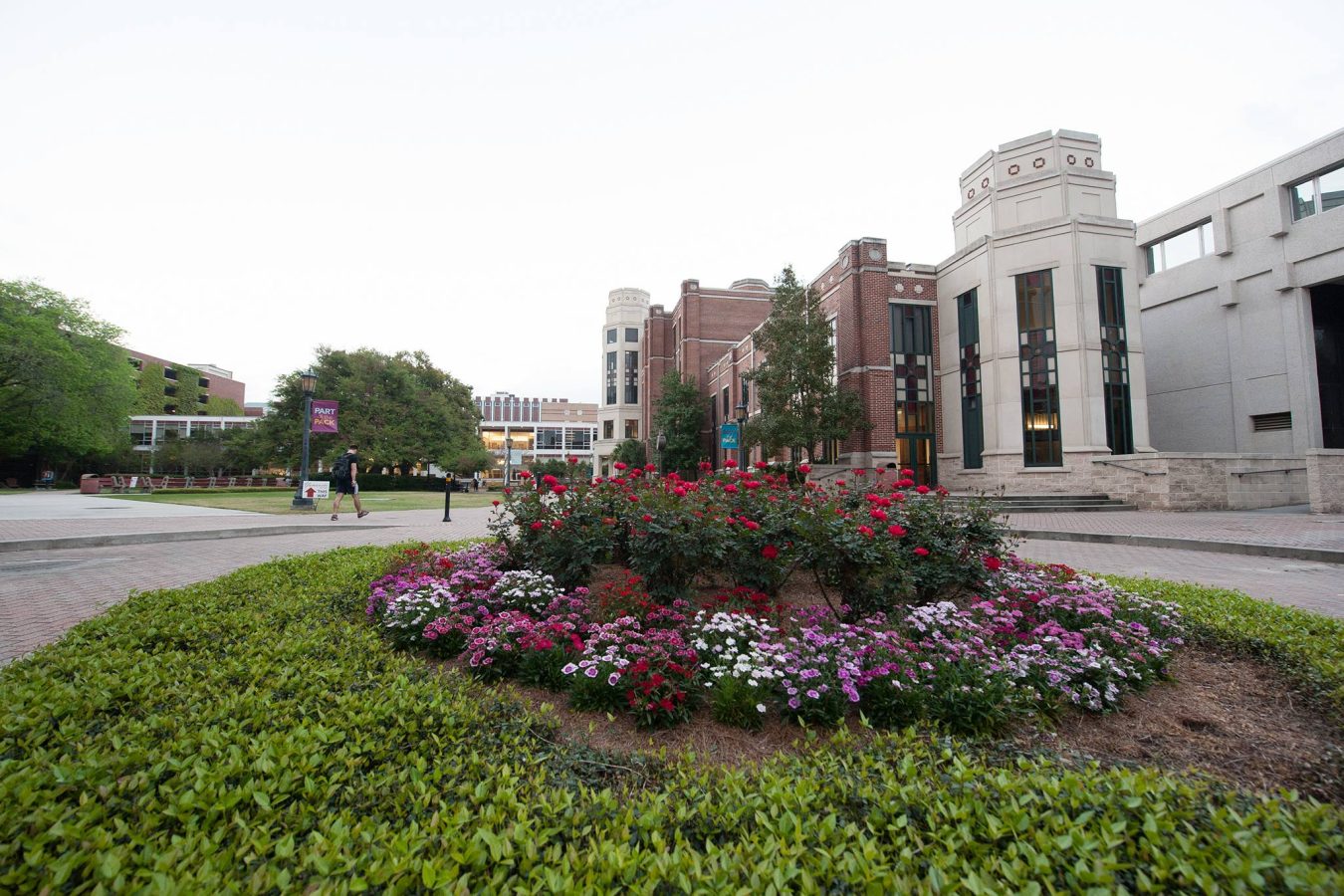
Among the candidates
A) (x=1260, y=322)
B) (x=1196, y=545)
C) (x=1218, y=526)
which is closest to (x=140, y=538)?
(x=1196, y=545)

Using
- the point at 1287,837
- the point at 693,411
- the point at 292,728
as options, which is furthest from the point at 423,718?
the point at 693,411

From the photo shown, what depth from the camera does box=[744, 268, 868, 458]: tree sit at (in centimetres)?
2492

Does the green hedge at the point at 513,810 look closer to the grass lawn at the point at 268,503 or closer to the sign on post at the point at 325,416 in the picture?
the grass lawn at the point at 268,503

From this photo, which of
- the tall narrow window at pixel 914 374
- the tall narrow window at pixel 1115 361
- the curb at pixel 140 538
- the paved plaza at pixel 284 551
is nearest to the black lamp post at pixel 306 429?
the paved plaza at pixel 284 551

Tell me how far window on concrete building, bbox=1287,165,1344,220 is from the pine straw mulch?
28569 mm

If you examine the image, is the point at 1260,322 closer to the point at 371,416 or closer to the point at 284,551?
the point at 284,551

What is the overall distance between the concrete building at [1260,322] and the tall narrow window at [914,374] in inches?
339

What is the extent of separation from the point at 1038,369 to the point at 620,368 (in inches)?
1579

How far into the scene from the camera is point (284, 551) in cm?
1003

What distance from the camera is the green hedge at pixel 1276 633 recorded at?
3444 millimetres

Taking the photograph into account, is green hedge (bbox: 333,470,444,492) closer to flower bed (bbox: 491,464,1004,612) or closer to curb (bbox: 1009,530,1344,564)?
flower bed (bbox: 491,464,1004,612)

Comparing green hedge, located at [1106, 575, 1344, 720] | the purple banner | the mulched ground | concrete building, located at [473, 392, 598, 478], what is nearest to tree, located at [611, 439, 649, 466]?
the purple banner

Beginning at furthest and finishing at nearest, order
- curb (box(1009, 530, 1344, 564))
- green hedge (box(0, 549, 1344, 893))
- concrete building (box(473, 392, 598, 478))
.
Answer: concrete building (box(473, 392, 598, 478))
curb (box(1009, 530, 1344, 564))
green hedge (box(0, 549, 1344, 893))

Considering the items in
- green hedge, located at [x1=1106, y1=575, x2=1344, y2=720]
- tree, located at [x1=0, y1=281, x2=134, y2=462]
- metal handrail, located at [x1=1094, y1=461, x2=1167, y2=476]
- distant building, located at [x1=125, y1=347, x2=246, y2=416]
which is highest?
distant building, located at [x1=125, y1=347, x2=246, y2=416]
